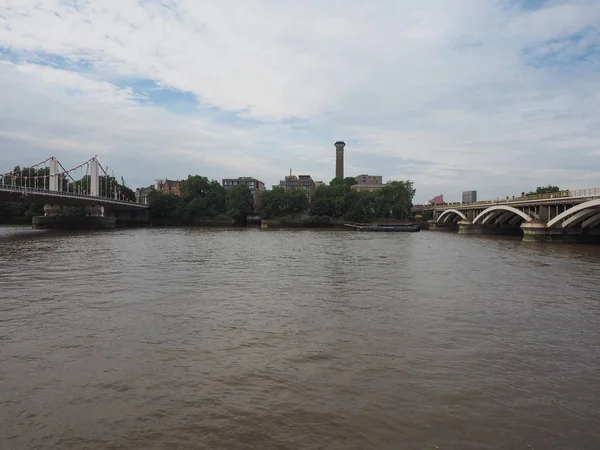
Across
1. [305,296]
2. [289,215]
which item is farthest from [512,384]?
[289,215]

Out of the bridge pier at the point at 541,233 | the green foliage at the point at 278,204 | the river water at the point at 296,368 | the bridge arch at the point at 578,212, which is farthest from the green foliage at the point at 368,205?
the river water at the point at 296,368

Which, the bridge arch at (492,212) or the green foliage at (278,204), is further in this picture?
the green foliage at (278,204)

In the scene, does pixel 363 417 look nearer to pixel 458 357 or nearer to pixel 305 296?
pixel 458 357

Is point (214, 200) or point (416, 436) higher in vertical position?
point (214, 200)

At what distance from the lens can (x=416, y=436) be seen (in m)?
5.67

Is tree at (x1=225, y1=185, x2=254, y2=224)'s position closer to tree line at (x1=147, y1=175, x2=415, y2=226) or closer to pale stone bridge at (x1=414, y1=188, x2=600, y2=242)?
tree line at (x1=147, y1=175, x2=415, y2=226)

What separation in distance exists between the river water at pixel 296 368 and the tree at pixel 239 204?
10741cm

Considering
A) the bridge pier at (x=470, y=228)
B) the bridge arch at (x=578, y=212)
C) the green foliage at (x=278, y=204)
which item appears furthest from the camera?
the green foliage at (x=278, y=204)

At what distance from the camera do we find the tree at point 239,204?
124 meters

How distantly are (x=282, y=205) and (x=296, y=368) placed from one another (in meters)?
110

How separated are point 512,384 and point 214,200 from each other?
130620 mm

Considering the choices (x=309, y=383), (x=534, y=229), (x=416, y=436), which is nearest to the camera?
(x=416, y=436)

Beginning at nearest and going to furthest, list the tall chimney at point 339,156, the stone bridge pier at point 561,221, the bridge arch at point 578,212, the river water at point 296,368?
1. the river water at point 296,368
2. the bridge arch at point 578,212
3. the stone bridge pier at point 561,221
4. the tall chimney at point 339,156

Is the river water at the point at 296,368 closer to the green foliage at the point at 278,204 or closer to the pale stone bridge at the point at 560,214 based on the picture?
the pale stone bridge at the point at 560,214
